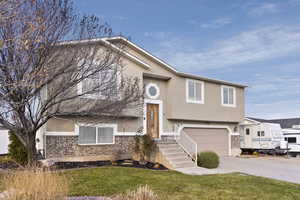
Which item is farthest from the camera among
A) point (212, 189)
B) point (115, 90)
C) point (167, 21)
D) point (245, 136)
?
point (245, 136)

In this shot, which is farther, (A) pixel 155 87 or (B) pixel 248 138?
(B) pixel 248 138

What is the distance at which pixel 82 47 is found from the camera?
10.5m

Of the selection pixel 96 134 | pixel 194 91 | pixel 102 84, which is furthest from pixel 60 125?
pixel 194 91

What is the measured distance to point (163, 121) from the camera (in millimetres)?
17156

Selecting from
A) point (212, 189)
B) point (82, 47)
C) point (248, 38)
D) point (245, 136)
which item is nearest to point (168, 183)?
point (212, 189)

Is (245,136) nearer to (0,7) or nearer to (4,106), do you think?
(4,106)

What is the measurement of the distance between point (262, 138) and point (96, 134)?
16.0m

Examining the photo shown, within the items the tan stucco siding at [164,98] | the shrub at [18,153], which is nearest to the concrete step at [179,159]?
the tan stucco siding at [164,98]

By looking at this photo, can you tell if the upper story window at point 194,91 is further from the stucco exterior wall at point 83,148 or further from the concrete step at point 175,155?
the stucco exterior wall at point 83,148

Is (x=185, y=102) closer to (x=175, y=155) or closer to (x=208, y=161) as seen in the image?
(x=175, y=155)

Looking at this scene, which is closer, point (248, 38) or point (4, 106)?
point (4, 106)

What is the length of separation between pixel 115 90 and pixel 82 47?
95.9 inches

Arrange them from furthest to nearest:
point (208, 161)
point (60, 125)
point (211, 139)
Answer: point (211, 139) → point (208, 161) → point (60, 125)

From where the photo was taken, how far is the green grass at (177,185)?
8086 mm
